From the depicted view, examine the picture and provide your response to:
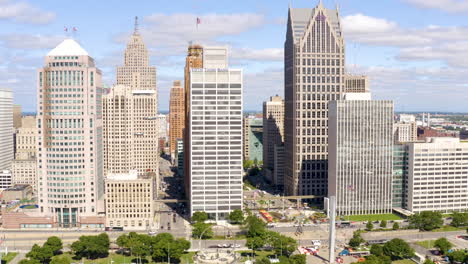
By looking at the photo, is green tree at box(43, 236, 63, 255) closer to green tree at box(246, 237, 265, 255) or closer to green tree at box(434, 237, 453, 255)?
green tree at box(246, 237, 265, 255)

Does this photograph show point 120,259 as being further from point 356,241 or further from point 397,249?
point 397,249

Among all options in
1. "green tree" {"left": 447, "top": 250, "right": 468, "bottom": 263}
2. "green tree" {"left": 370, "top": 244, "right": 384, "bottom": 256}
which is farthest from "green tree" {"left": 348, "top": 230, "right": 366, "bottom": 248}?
"green tree" {"left": 447, "top": 250, "right": 468, "bottom": 263}

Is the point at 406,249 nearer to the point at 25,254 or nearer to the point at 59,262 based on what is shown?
the point at 59,262

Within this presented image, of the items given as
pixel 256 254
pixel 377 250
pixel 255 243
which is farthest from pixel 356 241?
pixel 255 243

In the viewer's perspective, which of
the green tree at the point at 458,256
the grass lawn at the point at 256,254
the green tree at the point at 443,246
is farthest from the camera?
the grass lawn at the point at 256,254

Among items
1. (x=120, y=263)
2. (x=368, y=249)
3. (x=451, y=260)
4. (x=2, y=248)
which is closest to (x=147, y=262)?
(x=120, y=263)

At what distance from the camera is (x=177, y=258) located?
6875 inches

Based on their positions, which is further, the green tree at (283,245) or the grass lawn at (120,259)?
the green tree at (283,245)

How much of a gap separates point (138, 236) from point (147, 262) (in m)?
11.6

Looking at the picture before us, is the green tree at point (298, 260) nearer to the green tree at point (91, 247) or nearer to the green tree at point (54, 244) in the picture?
the green tree at point (91, 247)

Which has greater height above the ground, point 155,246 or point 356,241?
point 155,246

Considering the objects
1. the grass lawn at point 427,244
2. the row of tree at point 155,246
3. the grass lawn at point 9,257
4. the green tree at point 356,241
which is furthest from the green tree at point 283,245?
the grass lawn at point 9,257

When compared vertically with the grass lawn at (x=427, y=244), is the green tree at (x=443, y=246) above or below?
above

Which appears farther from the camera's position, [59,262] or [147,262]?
[147,262]
